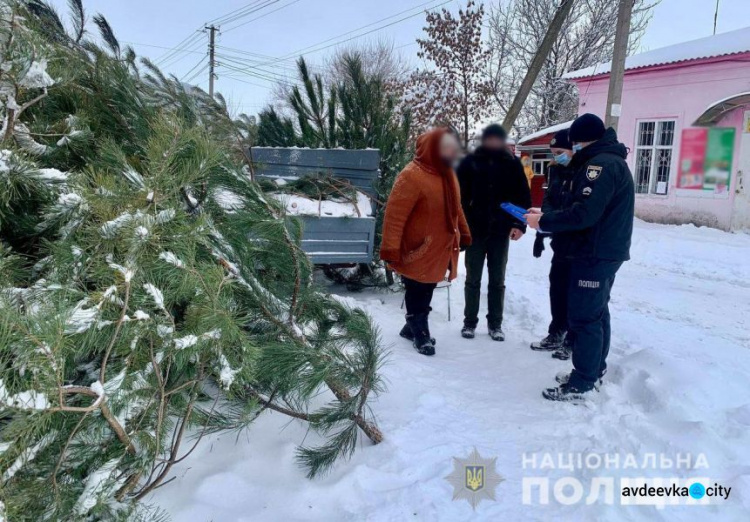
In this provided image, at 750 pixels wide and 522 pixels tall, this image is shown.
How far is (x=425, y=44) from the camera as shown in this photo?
1.35 metres

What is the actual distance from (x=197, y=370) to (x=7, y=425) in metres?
0.60

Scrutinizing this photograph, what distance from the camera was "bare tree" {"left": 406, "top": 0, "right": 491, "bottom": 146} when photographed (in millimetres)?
912

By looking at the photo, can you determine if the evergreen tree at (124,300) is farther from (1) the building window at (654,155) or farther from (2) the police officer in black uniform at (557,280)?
(1) the building window at (654,155)

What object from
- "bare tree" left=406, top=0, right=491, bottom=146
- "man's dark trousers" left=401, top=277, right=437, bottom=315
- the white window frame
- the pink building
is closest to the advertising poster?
the pink building

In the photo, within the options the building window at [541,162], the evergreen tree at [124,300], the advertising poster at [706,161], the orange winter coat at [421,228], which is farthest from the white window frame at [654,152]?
the evergreen tree at [124,300]

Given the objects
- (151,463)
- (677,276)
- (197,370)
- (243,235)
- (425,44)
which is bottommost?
(677,276)

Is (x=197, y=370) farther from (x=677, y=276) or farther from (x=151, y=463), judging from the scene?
(x=677, y=276)

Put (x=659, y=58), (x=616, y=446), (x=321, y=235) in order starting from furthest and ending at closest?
1. (x=659, y=58)
2. (x=321, y=235)
3. (x=616, y=446)

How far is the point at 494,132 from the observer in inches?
30.9

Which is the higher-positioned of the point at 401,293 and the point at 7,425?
the point at 7,425

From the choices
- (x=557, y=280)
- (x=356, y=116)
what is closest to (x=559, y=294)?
(x=557, y=280)

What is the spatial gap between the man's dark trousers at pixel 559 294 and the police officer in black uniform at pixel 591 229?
2.09 feet

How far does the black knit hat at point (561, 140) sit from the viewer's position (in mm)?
2768

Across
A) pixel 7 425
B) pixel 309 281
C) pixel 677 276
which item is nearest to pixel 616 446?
pixel 309 281
